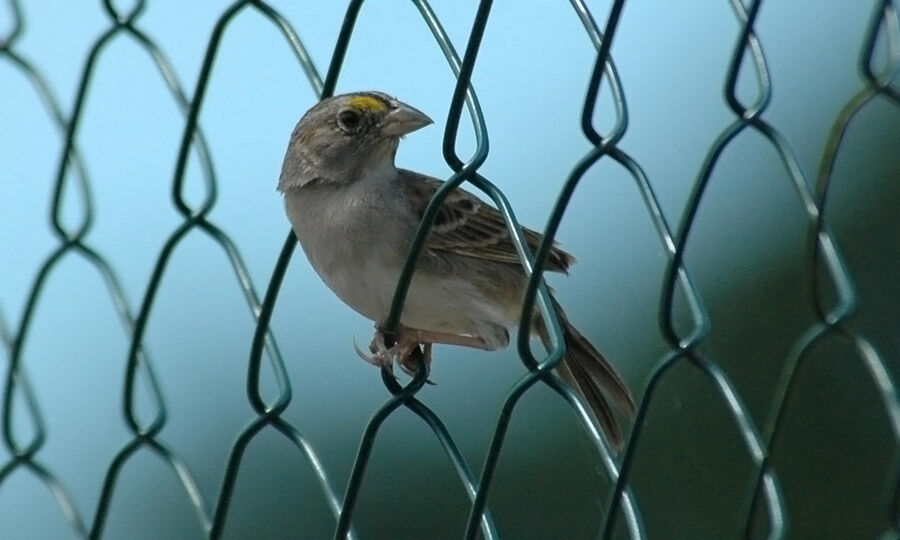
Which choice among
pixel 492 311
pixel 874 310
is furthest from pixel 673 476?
pixel 492 311

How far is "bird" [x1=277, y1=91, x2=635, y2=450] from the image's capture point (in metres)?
→ 3.88

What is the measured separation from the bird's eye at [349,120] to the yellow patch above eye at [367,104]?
0.02 meters

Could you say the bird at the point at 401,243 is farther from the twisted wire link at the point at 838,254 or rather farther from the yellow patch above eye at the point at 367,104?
the twisted wire link at the point at 838,254

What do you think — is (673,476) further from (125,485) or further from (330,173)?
(330,173)

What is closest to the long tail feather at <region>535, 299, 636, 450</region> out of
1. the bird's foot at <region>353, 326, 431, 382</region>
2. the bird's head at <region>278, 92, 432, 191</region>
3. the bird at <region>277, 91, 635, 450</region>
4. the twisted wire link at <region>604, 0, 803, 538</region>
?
the bird at <region>277, 91, 635, 450</region>

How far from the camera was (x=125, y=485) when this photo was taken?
9.54 m

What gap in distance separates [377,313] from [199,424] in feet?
20.2

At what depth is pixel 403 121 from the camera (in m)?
3.99

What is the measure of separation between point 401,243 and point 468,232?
11.6 inches

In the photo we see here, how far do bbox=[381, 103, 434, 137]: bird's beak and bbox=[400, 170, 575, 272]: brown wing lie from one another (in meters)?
0.13

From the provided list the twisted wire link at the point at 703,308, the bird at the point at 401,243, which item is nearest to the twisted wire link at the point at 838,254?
the twisted wire link at the point at 703,308

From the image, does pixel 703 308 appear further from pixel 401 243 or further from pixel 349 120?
pixel 349 120

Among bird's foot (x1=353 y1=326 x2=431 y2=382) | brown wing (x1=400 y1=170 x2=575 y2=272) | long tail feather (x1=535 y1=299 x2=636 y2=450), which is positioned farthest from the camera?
brown wing (x1=400 y1=170 x2=575 y2=272)

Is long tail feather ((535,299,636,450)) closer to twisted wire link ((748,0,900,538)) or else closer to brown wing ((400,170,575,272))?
brown wing ((400,170,575,272))
